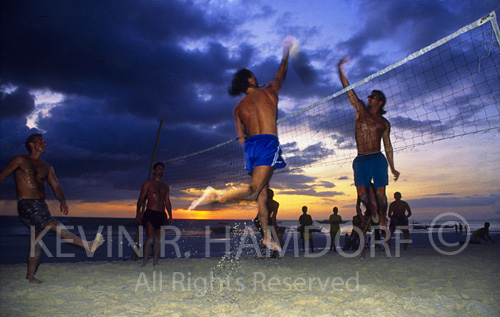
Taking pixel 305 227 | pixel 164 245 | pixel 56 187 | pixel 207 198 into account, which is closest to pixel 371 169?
pixel 207 198

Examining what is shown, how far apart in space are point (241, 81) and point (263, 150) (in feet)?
3.02

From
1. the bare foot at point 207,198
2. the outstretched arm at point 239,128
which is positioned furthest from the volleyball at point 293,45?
the bare foot at point 207,198

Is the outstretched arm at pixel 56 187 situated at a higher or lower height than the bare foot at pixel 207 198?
higher

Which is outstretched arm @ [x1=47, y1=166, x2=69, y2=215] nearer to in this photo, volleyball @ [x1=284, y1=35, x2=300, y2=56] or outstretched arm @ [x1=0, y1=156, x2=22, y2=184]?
outstretched arm @ [x1=0, y1=156, x2=22, y2=184]

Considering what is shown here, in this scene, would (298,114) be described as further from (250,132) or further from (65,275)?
(65,275)

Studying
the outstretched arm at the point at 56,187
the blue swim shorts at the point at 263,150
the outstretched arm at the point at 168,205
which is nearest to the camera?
the blue swim shorts at the point at 263,150

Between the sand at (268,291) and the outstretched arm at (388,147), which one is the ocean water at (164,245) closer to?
the sand at (268,291)

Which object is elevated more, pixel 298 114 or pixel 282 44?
pixel 282 44

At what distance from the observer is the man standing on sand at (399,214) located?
25.5ft

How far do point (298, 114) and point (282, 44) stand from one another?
1996 mm

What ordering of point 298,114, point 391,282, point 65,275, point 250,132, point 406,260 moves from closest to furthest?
point 250,132 < point 391,282 < point 65,275 < point 406,260 < point 298,114

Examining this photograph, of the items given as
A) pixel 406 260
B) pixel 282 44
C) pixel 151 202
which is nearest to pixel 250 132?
pixel 282 44

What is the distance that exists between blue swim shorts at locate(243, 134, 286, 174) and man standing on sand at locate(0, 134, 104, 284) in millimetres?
2206

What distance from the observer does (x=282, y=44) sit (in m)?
3.63
